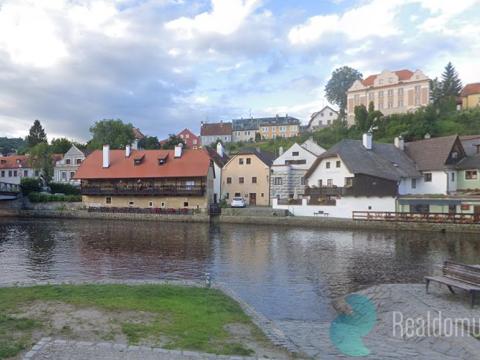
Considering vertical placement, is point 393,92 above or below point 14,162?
above

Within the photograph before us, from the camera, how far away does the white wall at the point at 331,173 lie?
162 ft

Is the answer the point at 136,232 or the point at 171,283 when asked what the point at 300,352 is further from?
the point at 136,232

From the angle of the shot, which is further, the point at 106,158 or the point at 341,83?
the point at 341,83

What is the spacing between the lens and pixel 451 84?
84188 millimetres

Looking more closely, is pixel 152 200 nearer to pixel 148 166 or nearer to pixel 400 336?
pixel 148 166

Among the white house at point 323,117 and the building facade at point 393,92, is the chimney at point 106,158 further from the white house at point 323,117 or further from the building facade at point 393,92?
the white house at point 323,117

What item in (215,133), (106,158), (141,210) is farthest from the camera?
(215,133)

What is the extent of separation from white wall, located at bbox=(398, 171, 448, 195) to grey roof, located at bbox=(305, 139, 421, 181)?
3.64ft

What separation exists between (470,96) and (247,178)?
4798 centimetres

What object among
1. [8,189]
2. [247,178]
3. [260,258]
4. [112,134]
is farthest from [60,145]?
[260,258]

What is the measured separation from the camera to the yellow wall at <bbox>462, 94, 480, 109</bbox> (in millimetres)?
79425

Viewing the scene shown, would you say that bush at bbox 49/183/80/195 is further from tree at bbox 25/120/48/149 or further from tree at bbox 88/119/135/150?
tree at bbox 25/120/48/149

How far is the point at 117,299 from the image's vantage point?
37.8 ft

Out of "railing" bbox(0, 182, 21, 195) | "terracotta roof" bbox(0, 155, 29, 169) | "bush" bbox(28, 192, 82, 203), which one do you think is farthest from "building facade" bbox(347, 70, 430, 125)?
"terracotta roof" bbox(0, 155, 29, 169)
